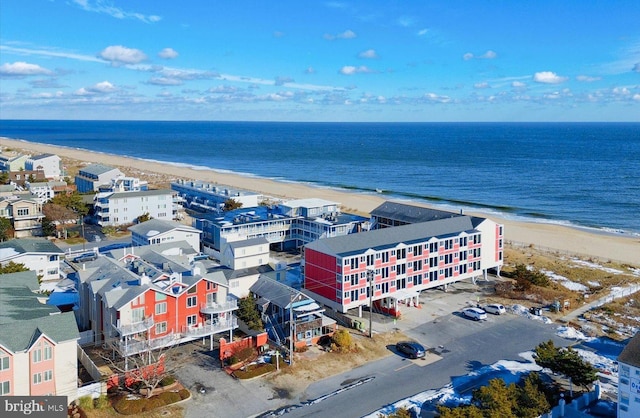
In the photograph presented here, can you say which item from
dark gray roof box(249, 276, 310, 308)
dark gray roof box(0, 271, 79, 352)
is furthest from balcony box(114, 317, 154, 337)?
dark gray roof box(249, 276, 310, 308)

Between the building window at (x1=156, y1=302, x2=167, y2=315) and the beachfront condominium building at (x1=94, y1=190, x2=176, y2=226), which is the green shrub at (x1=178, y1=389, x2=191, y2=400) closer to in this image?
the building window at (x1=156, y1=302, x2=167, y2=315)

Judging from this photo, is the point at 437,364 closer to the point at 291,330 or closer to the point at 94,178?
the point at 291,330

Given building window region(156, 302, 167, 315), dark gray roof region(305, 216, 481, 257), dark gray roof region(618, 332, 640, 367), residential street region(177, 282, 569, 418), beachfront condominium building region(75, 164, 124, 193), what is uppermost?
beachfront condominium building region(75, 164, 124, 193)

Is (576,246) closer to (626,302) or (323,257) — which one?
(626,302)

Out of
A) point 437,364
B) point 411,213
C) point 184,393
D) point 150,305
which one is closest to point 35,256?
point 150,305

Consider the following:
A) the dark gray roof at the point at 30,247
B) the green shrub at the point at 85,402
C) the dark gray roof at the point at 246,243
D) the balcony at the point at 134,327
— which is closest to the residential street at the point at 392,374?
the balcony at the point at 134,327

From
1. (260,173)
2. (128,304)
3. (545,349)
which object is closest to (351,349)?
(545,349)
